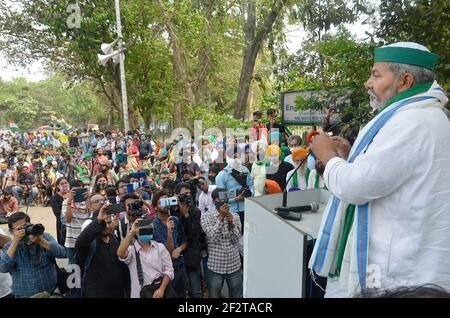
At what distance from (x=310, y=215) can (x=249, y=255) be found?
1.22ft

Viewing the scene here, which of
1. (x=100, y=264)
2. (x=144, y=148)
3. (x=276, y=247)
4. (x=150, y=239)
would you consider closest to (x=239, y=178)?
(x=150, y=239)

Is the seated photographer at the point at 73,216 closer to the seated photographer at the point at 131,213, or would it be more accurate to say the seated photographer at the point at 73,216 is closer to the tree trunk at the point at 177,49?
the seated photographer at the point at 131,213

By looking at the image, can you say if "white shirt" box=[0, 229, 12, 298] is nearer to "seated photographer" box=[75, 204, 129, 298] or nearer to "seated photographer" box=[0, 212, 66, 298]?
"seated photographer" box=[0, 212, 66, 298]

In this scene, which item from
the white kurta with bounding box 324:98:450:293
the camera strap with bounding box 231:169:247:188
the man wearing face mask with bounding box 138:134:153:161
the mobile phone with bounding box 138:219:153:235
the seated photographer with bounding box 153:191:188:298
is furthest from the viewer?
the man wearing face mask with bounding box 138:134:153:161

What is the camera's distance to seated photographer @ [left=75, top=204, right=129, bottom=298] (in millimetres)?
3494

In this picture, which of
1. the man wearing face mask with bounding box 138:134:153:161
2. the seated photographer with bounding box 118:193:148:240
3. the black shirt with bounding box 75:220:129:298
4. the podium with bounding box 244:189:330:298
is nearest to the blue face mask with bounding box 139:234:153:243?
the black shirt with bounding box 75:220:129:298

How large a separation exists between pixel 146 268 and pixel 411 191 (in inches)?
115

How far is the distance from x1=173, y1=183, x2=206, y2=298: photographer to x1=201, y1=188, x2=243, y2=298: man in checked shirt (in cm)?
16

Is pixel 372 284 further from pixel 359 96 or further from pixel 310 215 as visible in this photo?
pixel 359 96

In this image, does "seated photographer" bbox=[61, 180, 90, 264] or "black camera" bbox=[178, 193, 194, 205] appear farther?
"seated photographer" bbox=[61, 180, 90, 264]

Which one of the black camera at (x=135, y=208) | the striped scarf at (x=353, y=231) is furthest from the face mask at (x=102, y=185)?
the striped scarf at (x=353, y=231)

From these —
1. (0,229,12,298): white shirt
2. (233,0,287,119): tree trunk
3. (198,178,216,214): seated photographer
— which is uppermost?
(233,0,287,119): tree trunk

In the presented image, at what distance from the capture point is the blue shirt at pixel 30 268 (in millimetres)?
3629

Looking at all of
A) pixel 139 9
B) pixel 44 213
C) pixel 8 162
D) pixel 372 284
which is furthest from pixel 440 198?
pixel 139 9
